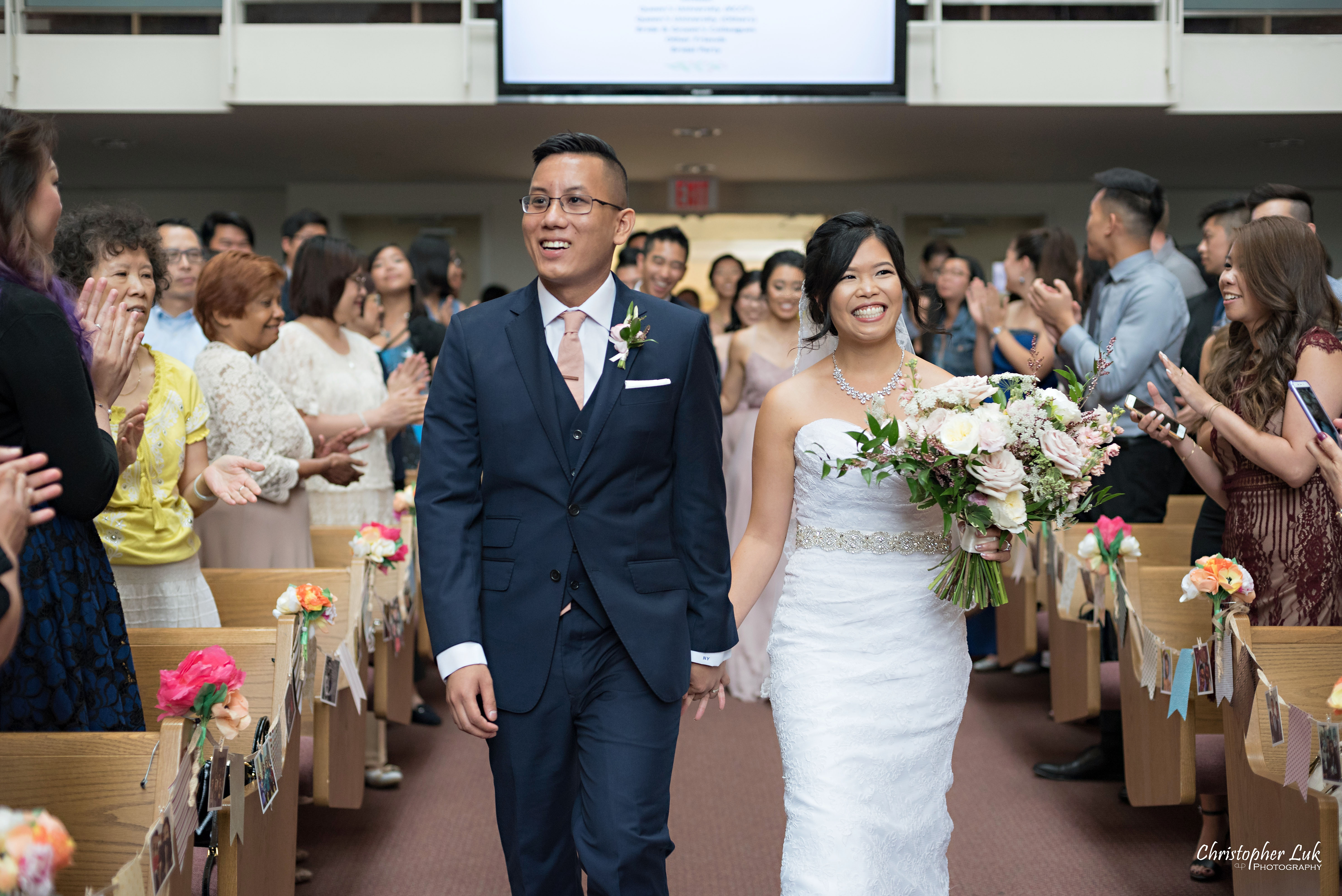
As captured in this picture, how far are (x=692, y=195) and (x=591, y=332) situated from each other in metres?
10.3

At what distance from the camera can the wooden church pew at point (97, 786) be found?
2.01 meters

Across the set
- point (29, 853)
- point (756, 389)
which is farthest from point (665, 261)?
point (29, 853)

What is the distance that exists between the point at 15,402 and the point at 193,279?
132 inches

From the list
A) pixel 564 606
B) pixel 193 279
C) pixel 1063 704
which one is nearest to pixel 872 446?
pixel 564 606

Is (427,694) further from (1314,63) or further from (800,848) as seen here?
(1314,63)

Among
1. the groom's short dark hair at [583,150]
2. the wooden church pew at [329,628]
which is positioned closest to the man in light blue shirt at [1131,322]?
the groom's short dark hair at [583,150]

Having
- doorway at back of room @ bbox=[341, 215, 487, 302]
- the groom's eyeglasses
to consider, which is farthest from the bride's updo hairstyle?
doorway at back of room @ bbox=[341, 215, 487, 302]

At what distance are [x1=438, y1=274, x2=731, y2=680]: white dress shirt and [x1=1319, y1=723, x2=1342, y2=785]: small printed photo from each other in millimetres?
1208

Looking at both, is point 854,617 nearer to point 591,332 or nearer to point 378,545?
point 591,332

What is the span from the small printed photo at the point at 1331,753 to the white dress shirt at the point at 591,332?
121cm

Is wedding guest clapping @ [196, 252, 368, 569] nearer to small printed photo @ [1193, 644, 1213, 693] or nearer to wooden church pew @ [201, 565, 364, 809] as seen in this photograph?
wooden church pew @ [201, 565, 364, 809]

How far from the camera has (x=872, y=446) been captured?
2.40m

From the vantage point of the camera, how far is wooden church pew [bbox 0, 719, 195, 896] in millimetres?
2010

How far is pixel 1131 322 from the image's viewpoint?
435 centimetres
